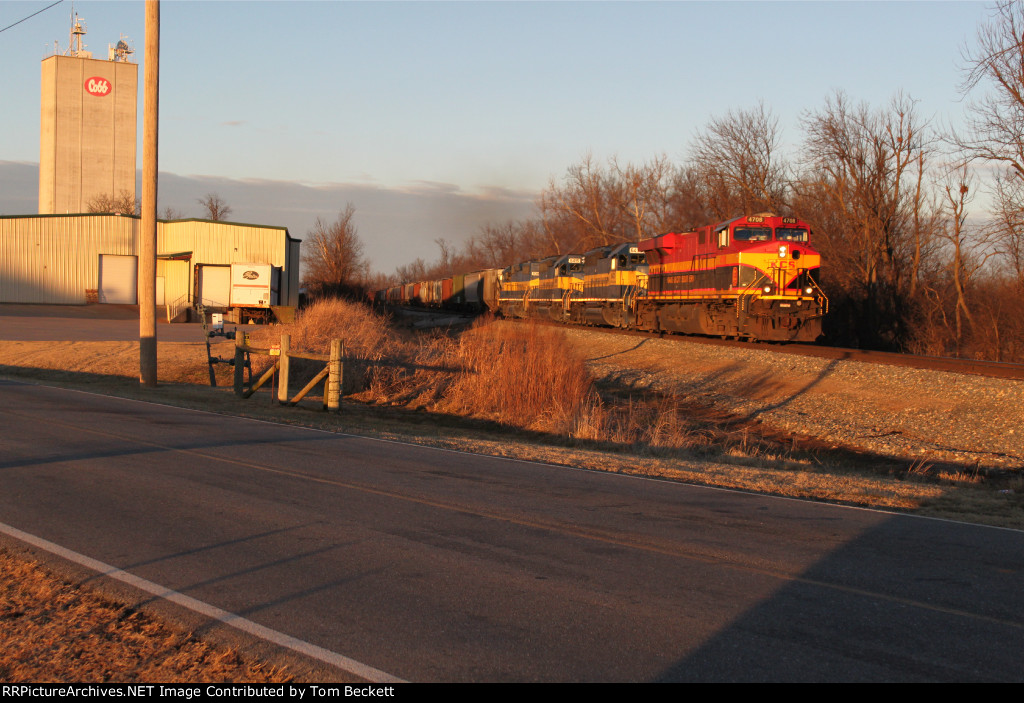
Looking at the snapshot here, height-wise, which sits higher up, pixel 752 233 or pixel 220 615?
pixel 752 233

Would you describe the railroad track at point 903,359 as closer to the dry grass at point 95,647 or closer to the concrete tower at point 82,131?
the dry grass at point 95,647

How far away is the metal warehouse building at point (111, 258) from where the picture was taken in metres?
49.8

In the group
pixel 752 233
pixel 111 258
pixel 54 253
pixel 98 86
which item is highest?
pixel 98 86

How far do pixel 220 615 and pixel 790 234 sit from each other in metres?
22.4

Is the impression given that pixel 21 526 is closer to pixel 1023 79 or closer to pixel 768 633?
pixel 768 633

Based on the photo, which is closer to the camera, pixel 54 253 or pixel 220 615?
pixel 220 615

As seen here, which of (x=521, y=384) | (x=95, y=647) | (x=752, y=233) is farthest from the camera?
(x=752, y=233)

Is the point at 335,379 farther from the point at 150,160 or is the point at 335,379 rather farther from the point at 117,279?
the point at 117,279

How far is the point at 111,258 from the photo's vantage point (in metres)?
51.8

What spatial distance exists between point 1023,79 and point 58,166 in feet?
245

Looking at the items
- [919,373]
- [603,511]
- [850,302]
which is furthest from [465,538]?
[850,302]

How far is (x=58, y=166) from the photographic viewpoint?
72.7 metres

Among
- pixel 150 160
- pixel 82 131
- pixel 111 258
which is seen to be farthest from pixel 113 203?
pixel 150 160

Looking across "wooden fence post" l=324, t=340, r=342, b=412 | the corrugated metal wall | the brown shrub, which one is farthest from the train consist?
the corrugated metal wall
